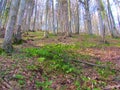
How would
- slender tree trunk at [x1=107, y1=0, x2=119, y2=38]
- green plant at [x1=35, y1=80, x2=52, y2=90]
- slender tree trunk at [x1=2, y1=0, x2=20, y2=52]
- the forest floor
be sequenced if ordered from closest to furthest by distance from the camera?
green plant at [x1=35, y1=80, x2=52, y2=90], the forest floor, slender tree trunk at [x1=2, y1=0, x2=20, y2=52], slender tree trunk at [x1=107, y1=0, x2=119, y2=38]

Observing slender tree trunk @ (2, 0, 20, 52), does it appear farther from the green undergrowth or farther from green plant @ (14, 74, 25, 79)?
green plant @ (14, 74, 25, 79)

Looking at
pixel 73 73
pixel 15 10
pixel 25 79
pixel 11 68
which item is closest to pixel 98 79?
pixel 73 73

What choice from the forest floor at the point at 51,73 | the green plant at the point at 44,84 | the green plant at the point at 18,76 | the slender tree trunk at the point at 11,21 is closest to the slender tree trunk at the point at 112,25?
the forest floor at the point at 51,73

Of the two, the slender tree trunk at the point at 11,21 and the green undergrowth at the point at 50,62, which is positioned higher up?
the slender tree trunk at the point at 11,21

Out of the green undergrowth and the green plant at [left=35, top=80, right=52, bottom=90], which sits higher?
the green undergrowth

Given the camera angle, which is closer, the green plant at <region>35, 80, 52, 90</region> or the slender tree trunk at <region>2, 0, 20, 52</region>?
the green plant at <region>35, 80, 52, 90</region>

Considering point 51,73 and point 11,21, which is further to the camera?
point 11,21

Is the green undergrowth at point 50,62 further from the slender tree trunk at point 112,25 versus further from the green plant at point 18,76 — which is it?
the slender tree trunk at point 112,25

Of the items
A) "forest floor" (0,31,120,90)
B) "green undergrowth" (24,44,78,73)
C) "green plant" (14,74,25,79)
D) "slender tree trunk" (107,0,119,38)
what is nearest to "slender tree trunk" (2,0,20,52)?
"forest floor" (0,31,120,90)

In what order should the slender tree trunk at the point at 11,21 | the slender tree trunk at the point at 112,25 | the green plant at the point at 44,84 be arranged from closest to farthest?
the green plant at the point at 44,84, the slender tree trunk at the point at 11,21, the slender tree trunk at the point at 112,25

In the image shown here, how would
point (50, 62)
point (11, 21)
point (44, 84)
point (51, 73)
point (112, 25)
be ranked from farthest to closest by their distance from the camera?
point (112, 25) < point (11, 21) < point (50, 62) < point (51, 73) < point (44, 84)

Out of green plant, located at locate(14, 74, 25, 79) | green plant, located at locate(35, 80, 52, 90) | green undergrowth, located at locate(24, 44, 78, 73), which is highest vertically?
green undergrowth, located at locate(24, 44, 78, 73)

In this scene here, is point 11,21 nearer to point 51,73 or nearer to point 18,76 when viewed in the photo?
point 51,73

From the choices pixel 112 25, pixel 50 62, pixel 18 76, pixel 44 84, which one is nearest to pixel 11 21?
pixel 50 62
